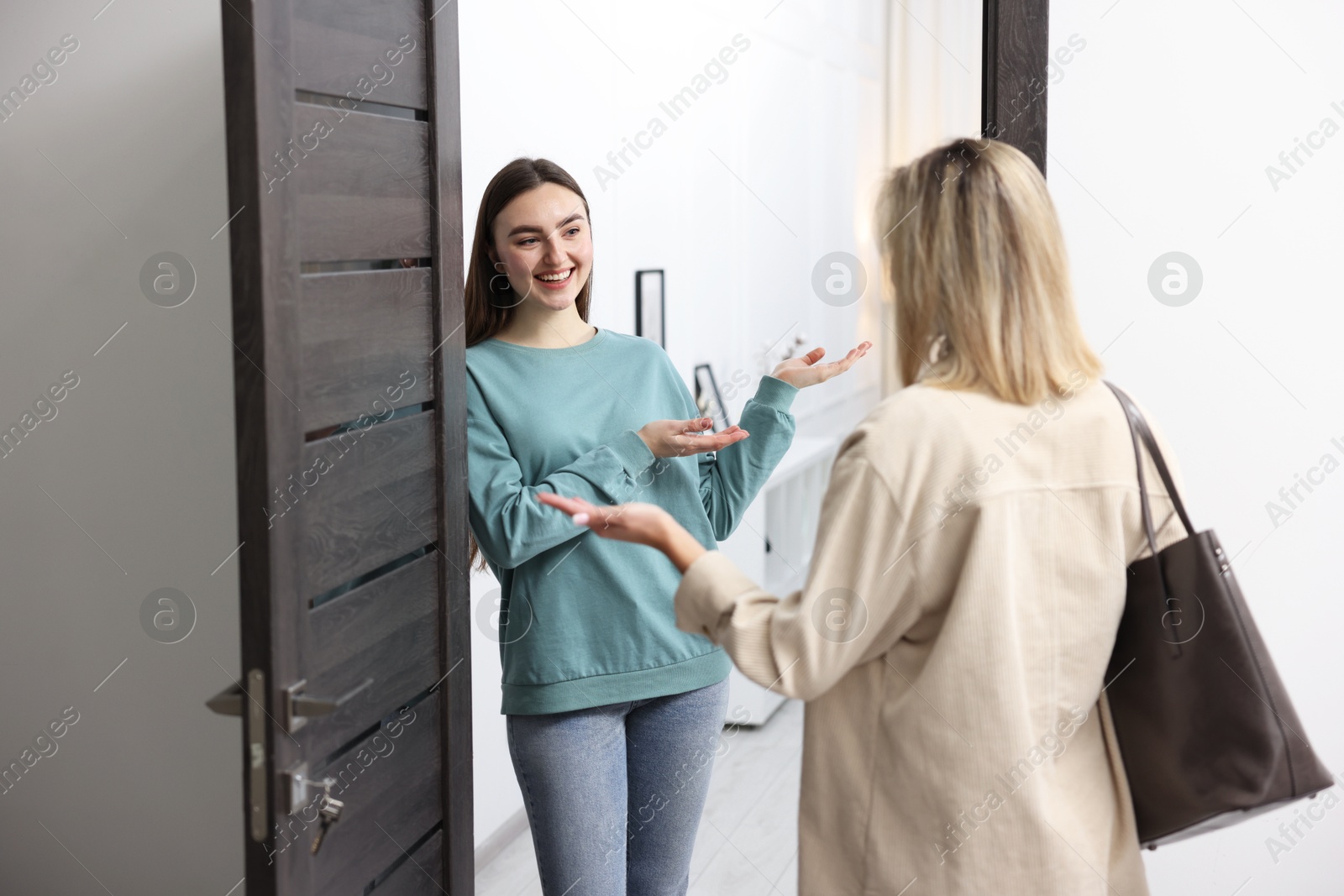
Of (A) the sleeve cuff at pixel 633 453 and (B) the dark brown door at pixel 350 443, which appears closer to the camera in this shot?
(B) the dark brown door at pixel 350 443

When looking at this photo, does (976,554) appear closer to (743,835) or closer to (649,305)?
(743,835)

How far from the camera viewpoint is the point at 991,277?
40.4 inches

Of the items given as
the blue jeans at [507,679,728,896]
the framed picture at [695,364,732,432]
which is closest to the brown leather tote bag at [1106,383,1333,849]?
the blue jeans at [507,679,728,896]

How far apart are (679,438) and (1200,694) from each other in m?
0.71

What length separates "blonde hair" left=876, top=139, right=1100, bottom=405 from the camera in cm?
103

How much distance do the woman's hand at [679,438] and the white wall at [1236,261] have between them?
0.64 metres

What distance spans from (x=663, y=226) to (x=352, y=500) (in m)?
2.26

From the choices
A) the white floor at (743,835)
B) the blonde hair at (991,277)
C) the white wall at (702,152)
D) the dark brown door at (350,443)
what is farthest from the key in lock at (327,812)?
the white wall at (702,152)

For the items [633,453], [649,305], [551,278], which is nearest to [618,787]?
[633,453]

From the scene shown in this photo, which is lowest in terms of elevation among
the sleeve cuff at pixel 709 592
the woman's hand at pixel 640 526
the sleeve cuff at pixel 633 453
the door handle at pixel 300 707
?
the door handle at pixel 300 707

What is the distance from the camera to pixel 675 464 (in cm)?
164

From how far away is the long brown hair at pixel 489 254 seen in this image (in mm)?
1605

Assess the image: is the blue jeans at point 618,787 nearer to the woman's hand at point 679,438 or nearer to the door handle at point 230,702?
the woman's hand at point 679,438

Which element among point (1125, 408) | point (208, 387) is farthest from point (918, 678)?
point (208, 387)
